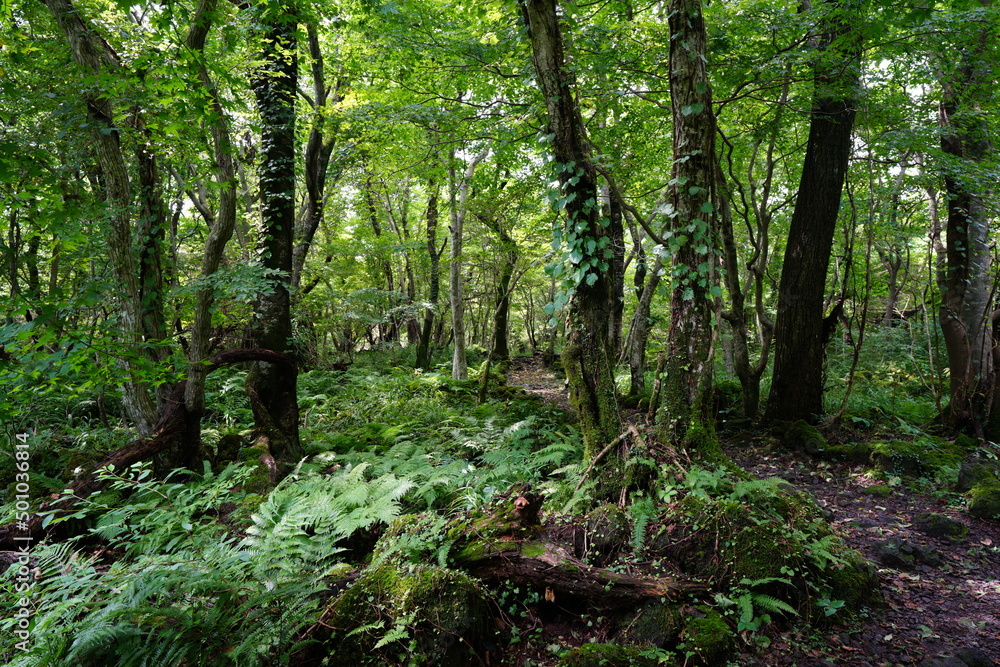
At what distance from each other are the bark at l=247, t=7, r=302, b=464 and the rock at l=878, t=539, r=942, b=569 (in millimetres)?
6399

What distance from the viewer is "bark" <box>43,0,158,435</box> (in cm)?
431

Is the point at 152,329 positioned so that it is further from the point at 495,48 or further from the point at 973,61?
the point at 973,61

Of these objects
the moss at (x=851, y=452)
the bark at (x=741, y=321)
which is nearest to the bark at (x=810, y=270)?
the bark at (x=741, y=321)

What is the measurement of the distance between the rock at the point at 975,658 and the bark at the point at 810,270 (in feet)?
15.2

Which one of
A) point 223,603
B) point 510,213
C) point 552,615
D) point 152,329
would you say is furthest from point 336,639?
point 510,213

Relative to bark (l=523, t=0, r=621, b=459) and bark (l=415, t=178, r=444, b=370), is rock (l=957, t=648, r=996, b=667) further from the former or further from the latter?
bark (l=415, t=178, r=444, b=370)

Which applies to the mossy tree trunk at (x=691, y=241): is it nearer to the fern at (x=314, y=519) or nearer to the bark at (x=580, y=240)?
the bark at (x=580, y=240)

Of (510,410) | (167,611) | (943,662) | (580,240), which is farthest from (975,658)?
(510,410)

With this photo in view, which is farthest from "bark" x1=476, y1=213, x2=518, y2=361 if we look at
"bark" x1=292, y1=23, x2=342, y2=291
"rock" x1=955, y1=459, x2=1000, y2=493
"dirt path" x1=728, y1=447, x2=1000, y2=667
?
"rock" x1=955, y1=459, x2=1000, y2=493

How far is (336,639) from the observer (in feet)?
9.11

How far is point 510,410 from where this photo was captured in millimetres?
8508

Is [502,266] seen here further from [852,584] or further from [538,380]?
[852,584]

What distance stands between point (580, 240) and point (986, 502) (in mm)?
4683

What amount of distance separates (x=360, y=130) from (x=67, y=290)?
19.8 feet
